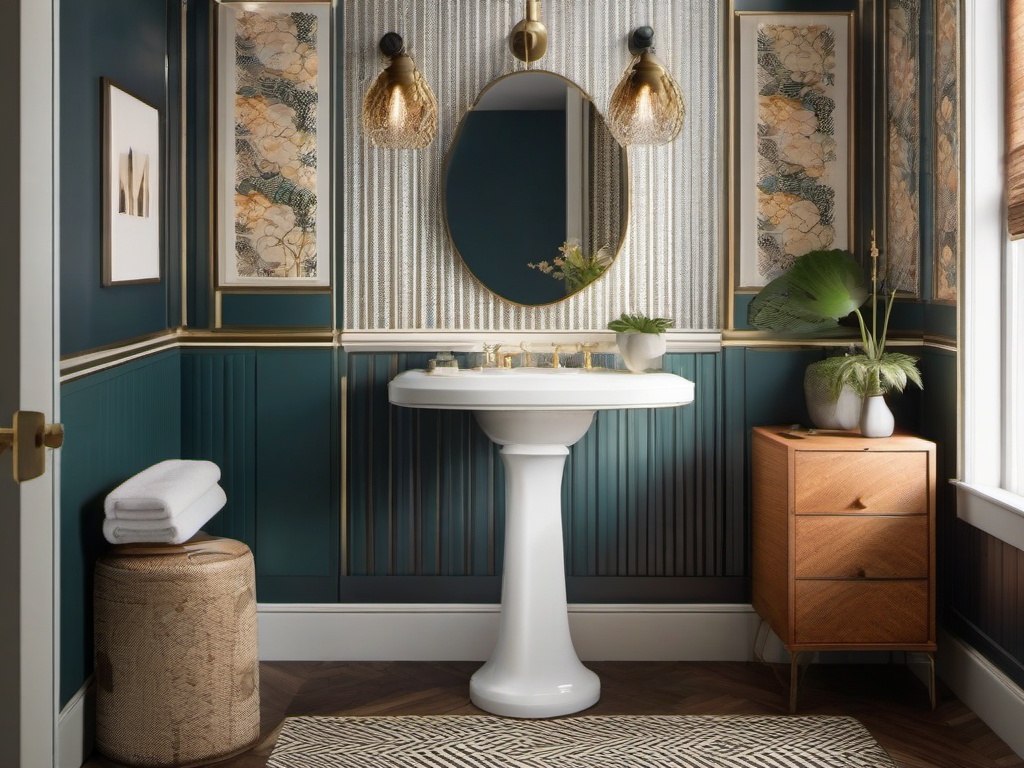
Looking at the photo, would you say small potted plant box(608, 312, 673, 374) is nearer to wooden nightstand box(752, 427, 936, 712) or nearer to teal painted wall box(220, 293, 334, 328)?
wooden nightstand box(752, 427, 936, 712)

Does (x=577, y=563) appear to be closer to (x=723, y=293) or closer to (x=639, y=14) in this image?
(x=723, y=293)

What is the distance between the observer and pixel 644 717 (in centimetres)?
310

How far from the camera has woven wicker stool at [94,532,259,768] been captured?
271 centimetres

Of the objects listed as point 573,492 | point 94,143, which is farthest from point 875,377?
point 94,143

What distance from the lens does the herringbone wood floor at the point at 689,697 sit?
2902 mm

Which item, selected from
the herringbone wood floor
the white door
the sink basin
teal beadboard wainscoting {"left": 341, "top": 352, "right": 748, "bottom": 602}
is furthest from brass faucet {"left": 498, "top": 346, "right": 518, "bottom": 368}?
the white door

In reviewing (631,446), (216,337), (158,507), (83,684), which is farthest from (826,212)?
(83,684)

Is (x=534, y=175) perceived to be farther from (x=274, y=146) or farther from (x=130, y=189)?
(x=130, y=189)

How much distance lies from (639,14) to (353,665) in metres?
2.29

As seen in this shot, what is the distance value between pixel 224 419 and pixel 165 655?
103 cm

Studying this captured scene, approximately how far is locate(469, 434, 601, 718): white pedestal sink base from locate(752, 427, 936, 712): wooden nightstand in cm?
64

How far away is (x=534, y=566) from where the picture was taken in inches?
124

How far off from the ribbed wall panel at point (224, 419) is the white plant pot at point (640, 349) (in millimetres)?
1200

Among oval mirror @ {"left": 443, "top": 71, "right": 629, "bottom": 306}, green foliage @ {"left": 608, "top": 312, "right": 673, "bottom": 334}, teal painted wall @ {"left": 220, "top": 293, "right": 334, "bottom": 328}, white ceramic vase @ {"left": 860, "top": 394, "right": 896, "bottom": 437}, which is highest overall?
oval mirror @ {"left": 443, "top": 71, "right": 629, "bottom": 306}
